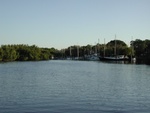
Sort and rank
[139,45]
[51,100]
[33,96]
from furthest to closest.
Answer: [139,45] → [33,96] → [51,100]

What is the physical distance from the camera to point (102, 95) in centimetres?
3334

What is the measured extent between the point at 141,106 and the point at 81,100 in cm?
542

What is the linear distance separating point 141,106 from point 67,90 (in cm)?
1131

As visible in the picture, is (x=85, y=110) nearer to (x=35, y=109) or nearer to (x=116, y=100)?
(x=35, y=109)

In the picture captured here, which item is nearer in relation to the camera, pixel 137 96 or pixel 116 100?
pixel 116 100

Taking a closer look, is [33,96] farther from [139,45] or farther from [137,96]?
[139,45]

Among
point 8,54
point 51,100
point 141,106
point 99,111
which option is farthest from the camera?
point 8,54

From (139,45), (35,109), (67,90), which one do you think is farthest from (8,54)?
(35,109)

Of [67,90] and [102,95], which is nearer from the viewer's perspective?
[102,95]

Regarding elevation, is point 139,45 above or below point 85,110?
above

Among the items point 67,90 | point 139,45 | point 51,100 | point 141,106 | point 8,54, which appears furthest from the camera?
point 139,45

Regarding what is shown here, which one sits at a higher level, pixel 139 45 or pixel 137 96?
pixel 139 45

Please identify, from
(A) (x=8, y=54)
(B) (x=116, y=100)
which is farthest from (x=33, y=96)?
(A) (x=8, y=54)

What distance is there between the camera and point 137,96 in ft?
108
